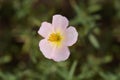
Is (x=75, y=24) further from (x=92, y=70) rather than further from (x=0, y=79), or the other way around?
(x=0, y=79)

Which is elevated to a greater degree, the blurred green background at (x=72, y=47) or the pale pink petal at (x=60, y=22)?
the blurred green background at (x=72, y=47)

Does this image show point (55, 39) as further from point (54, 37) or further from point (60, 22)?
point (60, 22)

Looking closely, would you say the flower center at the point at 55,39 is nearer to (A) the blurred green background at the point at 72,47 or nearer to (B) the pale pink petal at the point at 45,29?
(B) the pale pink petal at the point at 45,29

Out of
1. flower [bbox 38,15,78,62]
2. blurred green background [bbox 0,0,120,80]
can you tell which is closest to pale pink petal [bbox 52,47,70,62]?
flower [bbox 38,15,78,62]

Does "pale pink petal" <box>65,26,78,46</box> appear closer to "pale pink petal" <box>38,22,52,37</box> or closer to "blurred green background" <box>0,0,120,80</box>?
"pale pink petal" <box>38,22,52,37</box>

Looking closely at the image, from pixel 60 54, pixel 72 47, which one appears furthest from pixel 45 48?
pixel 72 47

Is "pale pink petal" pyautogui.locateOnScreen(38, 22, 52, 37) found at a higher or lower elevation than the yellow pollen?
higher

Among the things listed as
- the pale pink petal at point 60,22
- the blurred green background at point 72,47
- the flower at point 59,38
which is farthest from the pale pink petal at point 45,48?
the blurred green background at point 72,47
